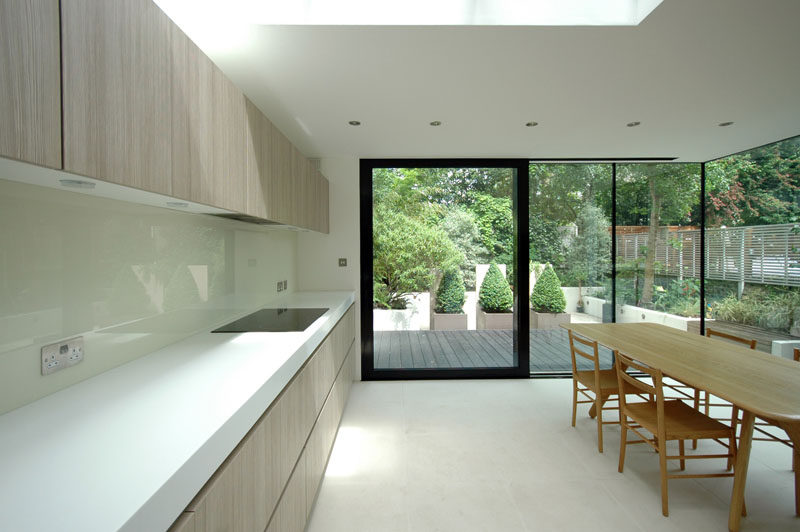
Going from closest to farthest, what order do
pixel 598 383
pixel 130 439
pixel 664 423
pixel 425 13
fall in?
pixel 130 439, pixel 425 13, pixel 664 423, pixel 598 383

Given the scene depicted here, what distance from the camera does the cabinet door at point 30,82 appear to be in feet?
2.06

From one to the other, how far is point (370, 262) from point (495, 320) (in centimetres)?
161

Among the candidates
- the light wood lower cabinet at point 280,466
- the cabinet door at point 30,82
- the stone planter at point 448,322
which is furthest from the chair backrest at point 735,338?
the cabinet door at point 30,82

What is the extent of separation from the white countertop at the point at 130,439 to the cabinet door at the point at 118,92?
65 cm

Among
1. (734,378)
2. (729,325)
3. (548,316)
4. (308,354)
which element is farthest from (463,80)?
(729,325)

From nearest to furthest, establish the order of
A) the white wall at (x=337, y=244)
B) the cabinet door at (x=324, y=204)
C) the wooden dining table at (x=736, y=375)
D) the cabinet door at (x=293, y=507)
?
the cabinet door at (x=293, y=507) → the wooden dining table at (x=736, y=375) → the cabinet door at (x=324, y=204) → the white wall at (x=337, y=244)

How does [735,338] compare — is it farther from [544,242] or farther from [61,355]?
[61,355]

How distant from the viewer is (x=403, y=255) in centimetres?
389

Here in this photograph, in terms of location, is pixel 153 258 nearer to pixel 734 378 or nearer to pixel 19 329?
pixel 19 329

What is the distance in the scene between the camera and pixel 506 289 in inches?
154

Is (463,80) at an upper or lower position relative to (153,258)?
upper

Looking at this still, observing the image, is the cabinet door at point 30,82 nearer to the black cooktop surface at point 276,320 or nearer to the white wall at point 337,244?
the black cooktop surface at point 276,320

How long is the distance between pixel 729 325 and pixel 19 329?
5.71 metres

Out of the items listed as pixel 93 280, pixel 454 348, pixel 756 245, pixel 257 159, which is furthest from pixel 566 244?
pixel 93 280
